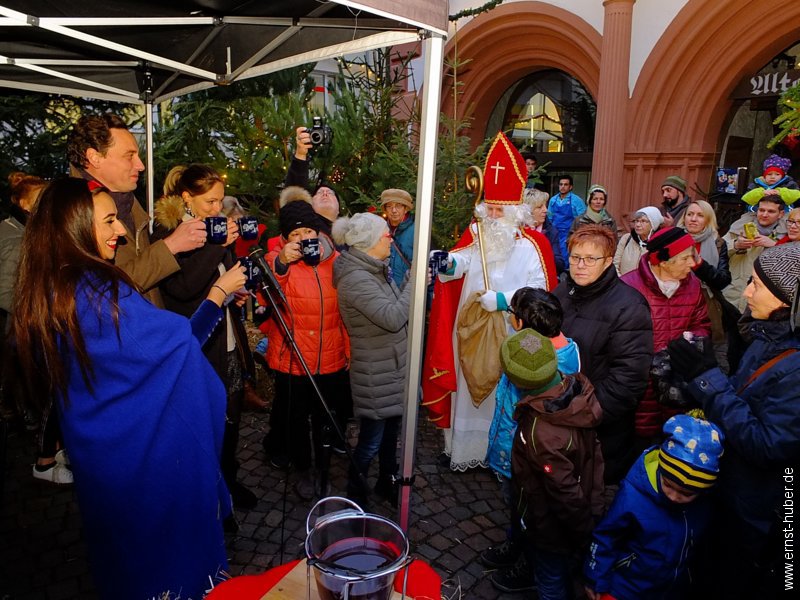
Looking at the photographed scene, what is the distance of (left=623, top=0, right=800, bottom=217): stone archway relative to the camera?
285 inches

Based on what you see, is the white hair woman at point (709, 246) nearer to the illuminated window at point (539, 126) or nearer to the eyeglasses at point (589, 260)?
the eyeglasses at point (589, 260)

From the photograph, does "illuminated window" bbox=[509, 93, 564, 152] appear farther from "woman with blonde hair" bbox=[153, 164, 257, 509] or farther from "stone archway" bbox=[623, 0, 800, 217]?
"woman with blonde hair" bbox=[153, 164, 257, 509]

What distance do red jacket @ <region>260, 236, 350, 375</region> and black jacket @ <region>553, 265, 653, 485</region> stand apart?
1.45m

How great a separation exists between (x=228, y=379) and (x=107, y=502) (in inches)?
46.1

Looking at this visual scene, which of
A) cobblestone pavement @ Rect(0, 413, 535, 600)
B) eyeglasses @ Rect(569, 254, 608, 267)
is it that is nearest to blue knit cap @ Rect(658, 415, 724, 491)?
eyeglasses @ Rect(569, 254, 608, 267)

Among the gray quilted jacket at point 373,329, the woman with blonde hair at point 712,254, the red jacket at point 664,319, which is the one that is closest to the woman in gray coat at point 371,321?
the gray quilted jacket at point 373,329

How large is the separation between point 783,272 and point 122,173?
298cm

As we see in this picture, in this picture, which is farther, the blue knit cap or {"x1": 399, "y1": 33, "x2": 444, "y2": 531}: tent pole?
{"x1": 399, "y1": 33, "x2": 444, "y2": 531}: tent pole

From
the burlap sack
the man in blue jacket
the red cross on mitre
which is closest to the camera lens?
the burlap sack

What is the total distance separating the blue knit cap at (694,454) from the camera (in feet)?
6.77

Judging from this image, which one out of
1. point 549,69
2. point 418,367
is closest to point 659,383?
point 418,367

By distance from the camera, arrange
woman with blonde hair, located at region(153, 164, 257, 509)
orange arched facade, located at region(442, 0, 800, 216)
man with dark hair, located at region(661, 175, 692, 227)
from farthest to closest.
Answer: orange arched facade, located at region(442, 0, 800, 216), man with dark hair, located at region(661, 175, 692, 227), woman with blonde hair, located at region(153, 164, 257, 509)

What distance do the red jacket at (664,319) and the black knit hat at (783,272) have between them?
1.14 m

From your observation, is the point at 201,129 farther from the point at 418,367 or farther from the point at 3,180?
the point at 418,367
